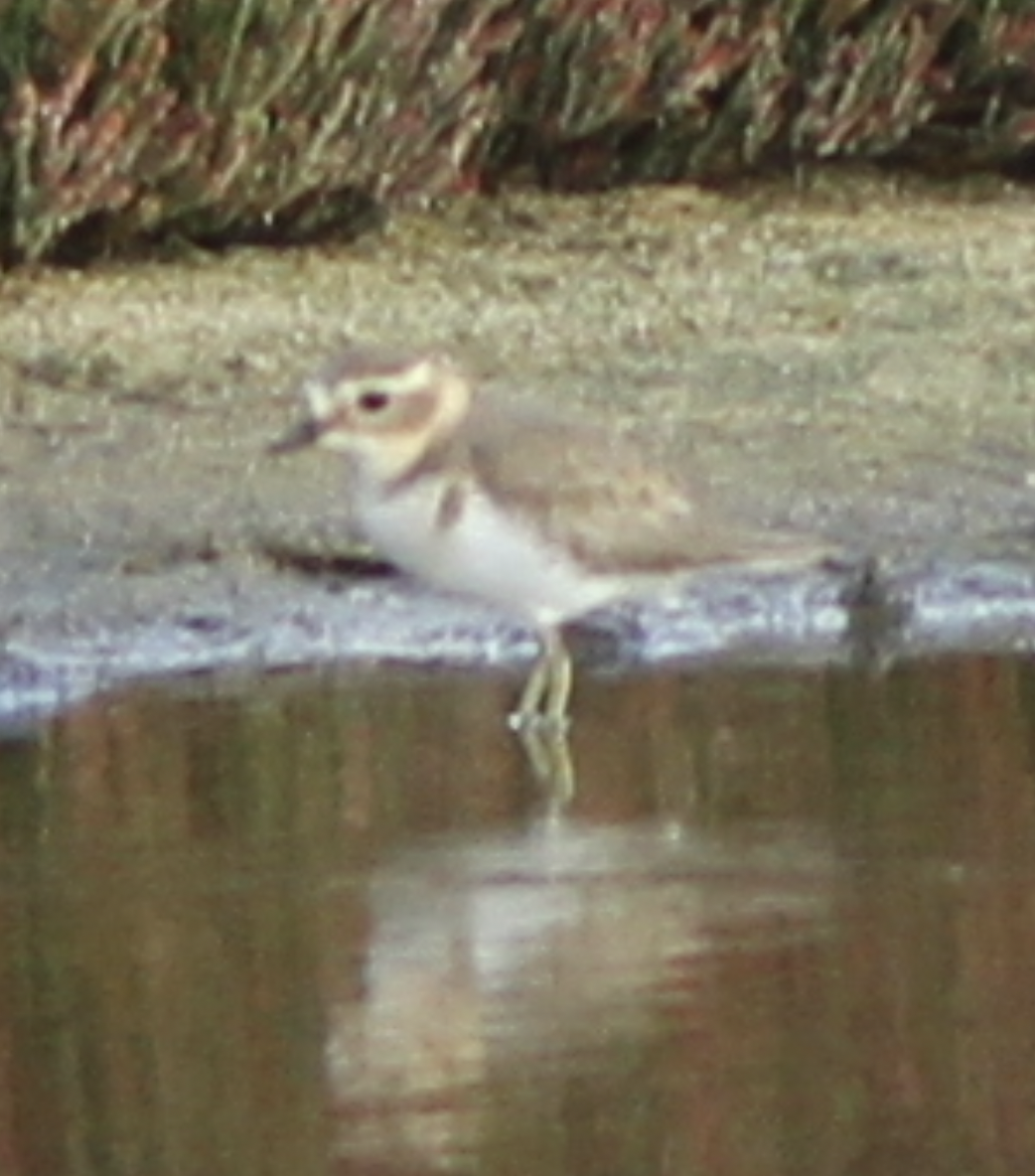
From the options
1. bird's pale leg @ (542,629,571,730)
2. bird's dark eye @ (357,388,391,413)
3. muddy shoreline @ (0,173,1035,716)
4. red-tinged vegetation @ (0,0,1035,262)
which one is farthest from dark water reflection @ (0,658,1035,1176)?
red-tinged vegetation @ (0,0,1035,262)

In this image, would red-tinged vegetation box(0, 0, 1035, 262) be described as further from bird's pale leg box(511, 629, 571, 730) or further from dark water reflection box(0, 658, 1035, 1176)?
bird's pale leg box(511, 629, 571, 730)

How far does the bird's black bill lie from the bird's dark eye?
0.10 m

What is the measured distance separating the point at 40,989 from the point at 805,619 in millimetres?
2916

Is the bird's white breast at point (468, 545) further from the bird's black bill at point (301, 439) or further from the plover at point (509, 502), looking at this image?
the bird's black bill at point (301, 439)

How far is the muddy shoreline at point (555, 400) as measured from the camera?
985 centimetres

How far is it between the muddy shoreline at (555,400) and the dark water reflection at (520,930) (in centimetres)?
41

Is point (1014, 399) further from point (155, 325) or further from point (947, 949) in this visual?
point (947, 949)

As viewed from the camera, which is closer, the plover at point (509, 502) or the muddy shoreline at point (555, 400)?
the plover at point (509, 502)

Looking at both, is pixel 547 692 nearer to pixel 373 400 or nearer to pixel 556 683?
pixel 556 683

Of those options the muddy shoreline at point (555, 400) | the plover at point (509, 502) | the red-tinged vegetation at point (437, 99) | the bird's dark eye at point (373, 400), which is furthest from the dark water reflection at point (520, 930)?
the red-tinged vegetation at point (437, 99)

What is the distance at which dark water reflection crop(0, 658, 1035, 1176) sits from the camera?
6730 millimetres

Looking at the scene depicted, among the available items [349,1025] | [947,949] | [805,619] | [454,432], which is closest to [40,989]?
[349,1025]

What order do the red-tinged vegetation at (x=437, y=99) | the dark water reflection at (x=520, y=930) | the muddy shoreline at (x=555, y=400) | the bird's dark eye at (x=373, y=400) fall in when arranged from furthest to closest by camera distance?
the red-tinged vegetation at (x=437, y=99) < the muddy shoreline at (x=555, y=400) < the bird's dark eye at (x=373, y=400) < the dark water reflection at (x=520, y=930)

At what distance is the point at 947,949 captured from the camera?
24.8 feet
